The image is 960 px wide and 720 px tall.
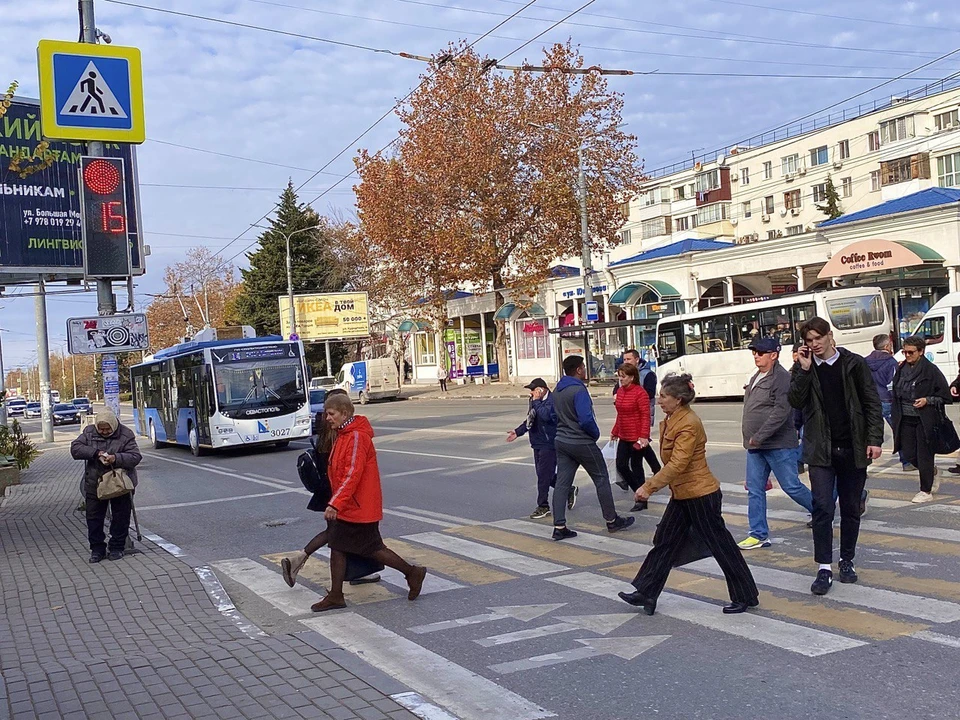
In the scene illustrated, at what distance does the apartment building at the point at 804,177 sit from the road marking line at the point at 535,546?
34765 mm

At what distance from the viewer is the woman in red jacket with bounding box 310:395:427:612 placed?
274 inches

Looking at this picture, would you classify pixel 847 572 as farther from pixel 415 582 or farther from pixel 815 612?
pixel 415 582

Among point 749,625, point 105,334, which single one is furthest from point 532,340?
point 749,625

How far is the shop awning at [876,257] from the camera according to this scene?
96.5ft

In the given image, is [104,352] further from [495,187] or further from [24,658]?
[495,187]

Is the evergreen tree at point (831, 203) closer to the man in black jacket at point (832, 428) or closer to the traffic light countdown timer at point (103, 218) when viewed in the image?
the traffic light countdown timer at point (103, 218)

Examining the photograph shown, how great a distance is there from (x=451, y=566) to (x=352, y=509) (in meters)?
1.73

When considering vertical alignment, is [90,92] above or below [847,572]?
above

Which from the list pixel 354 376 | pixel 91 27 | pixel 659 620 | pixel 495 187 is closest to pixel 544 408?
pixel 659 620

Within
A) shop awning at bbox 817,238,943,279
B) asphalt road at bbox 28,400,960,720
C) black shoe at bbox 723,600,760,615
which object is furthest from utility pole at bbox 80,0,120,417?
shop awning at bbox 817,238,943,279

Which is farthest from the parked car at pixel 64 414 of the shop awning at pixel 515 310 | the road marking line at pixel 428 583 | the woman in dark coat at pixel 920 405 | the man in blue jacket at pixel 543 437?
the woman in dark coat at pixel 920 405

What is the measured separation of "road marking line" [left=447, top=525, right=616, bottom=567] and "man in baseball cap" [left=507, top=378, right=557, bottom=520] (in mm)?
748

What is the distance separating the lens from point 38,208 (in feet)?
78.5

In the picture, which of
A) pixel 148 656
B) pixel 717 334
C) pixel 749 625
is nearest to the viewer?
pixel 749 625
